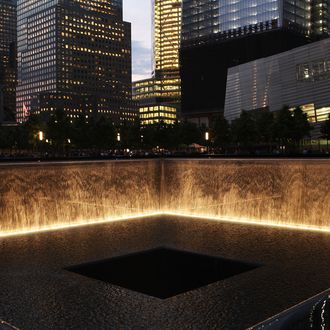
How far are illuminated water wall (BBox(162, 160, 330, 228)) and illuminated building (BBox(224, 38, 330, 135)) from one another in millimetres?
60223

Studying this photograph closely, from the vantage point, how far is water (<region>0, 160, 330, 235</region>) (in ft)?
58.2

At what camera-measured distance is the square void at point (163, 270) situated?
10.3m

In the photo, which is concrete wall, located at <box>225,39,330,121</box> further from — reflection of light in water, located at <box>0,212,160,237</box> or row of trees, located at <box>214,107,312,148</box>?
reflection of light in water, located at <box>0,212,160,237</box>

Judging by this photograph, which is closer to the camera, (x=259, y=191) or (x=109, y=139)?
(x=259, y=191)

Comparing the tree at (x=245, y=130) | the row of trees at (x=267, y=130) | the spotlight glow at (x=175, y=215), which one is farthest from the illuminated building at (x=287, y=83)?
the spotlight glow at (x=175, y=215)

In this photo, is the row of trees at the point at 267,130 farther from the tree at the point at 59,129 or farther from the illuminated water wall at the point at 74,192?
the illuminated water wall at the point at 74,192

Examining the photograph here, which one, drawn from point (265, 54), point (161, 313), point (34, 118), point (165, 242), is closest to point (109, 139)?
point (34, 118)

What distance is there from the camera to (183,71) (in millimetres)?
147500

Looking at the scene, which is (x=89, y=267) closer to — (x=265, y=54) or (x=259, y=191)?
(x=259, y=191)

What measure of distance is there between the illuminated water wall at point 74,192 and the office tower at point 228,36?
111730mm

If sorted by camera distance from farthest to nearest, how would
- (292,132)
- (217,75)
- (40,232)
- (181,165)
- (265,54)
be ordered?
(217,75), (265,54), (292,132), (181,165), (40,232)

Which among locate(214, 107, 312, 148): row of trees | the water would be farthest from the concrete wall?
the water

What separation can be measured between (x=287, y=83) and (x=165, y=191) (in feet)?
232

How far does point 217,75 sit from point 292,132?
76459mm
